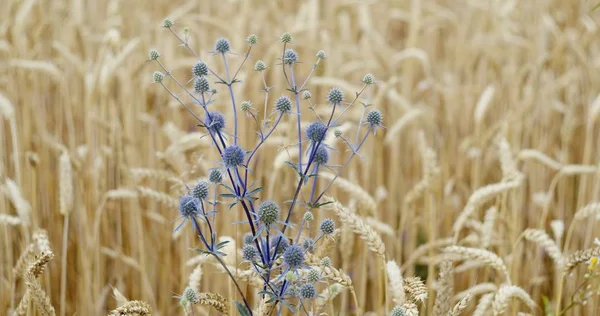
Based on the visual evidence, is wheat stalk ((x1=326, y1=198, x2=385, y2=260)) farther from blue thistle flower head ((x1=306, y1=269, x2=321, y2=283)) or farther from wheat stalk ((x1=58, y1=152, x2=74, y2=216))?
wheat stalk ((x1=58, y1=152, x2=74, y2=216))

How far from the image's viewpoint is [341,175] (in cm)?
269

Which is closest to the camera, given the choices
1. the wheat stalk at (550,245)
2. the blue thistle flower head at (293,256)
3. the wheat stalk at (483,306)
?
the blue thistle flower head at (293,256)

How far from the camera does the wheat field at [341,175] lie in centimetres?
172

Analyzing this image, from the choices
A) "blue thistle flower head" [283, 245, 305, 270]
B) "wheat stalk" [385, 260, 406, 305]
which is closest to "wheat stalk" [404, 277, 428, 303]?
"wheat stalk" [385, 260, 406, 305]

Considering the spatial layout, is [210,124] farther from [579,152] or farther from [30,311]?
[579,152]

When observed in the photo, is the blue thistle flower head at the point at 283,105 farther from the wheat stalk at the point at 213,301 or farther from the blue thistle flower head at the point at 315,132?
the wheat stalk at the point at 213,301

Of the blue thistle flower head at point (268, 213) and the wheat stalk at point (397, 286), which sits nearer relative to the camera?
the blue thistle flower head at point (268, 213)

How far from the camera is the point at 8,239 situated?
Result: 5.89ft

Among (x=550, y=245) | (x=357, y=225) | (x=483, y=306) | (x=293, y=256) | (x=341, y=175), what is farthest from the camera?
(x=341, y=175)

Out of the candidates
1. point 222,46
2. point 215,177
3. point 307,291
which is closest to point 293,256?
point 307,291

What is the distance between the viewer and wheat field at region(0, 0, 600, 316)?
1.72 m

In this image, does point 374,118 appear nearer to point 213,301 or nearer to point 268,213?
point 268,213

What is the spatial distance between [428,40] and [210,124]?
10.6ft

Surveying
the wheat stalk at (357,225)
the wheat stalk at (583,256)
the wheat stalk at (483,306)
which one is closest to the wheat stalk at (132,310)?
the wheat stalk at (357,225)
